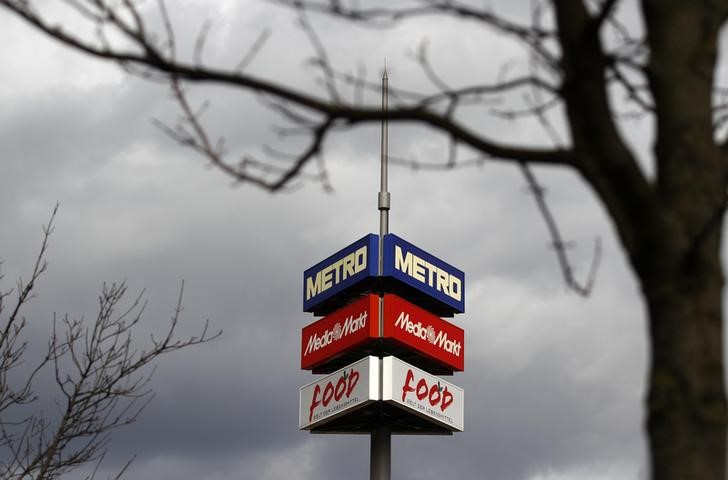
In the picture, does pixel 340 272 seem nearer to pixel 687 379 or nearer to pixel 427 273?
pixel 427 273

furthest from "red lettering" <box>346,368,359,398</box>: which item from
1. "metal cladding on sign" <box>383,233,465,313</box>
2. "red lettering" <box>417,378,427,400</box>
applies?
"metal cladding on sign" <box>383,233,465,313</box>

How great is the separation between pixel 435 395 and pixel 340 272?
230 inches

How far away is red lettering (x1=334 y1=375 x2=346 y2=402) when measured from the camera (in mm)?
46969

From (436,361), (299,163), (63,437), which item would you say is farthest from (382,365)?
(299,163)

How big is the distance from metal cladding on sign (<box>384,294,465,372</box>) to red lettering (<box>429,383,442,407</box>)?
1.10 metres

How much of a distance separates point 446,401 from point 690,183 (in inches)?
1714

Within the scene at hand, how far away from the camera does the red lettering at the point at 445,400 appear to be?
157 ft

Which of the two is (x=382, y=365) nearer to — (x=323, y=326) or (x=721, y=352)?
(x=323, y=326)

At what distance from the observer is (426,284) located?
47.9 meters

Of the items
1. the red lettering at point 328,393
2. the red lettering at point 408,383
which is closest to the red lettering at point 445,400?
the red lettering at point 408,383

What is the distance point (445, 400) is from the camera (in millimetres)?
48062

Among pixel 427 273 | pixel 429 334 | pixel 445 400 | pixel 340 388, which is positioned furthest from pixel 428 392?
pixel 427 273

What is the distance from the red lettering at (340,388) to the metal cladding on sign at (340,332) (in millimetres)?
961

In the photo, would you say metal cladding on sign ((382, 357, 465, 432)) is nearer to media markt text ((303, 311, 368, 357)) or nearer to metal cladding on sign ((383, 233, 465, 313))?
media markt text ((303, 311, 368, 357))
